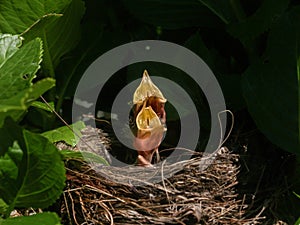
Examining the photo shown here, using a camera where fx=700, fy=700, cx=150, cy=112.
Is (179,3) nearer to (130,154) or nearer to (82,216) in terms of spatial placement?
(130,154)

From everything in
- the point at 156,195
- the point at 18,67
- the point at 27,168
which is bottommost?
the point at 156,195

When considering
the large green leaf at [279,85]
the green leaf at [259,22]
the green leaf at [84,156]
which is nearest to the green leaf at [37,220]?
the green leaf at [84,156]

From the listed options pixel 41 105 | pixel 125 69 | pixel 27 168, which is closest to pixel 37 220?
pixel 27 168

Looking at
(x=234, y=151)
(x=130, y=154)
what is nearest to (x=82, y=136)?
(x=130, y=154)

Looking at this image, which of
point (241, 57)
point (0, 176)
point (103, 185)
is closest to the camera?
point (0, 176)

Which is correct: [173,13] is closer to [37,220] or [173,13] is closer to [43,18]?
[43,18]

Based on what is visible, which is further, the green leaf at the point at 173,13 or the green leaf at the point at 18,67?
the green leaf at the point at 173,13

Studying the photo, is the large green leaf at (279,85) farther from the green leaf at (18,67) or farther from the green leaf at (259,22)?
the green leaf at (18,67)
